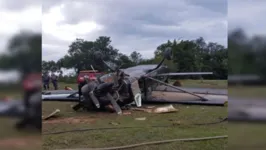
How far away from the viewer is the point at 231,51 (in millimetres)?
851

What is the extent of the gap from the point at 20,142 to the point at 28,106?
0.34ft

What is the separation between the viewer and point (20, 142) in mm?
798

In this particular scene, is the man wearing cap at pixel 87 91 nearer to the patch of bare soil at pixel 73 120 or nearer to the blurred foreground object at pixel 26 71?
the patch of bare soil at pixel 73 120

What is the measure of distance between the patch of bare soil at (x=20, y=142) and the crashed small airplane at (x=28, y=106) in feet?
0.12

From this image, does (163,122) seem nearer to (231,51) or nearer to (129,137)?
(129,137)

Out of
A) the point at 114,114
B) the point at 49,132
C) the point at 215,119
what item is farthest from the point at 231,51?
the point at 114,114

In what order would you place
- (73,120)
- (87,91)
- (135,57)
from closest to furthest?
(73,120) → (87,91) → (135,57)

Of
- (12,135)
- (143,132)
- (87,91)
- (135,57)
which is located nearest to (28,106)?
(12,135)

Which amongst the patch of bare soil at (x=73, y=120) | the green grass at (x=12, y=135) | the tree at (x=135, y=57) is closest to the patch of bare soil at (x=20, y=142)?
the green grass at (x=12, y=135)

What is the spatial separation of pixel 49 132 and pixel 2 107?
3.54 metres

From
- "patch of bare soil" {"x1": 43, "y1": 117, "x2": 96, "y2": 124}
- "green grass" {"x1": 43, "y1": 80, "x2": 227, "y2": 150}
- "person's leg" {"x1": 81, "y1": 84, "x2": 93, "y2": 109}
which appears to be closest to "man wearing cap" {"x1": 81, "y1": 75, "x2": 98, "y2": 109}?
"person's leg" {"x1": 81, "y1": 84, "x2": 93, "y2": 109}

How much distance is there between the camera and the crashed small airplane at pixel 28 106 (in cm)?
79

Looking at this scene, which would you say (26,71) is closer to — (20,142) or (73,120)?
(20,142)

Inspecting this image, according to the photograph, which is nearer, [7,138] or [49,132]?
[7,138]
